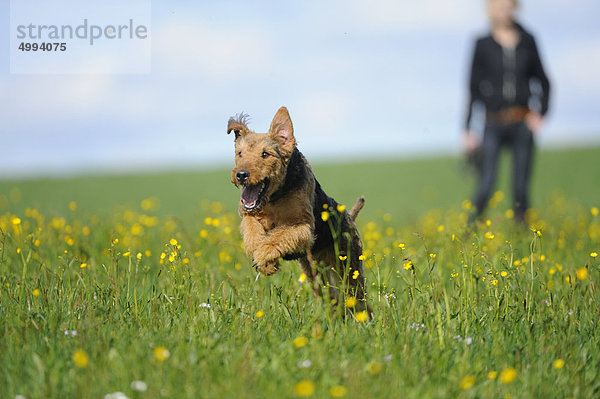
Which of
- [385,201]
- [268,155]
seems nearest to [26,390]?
[268,155]

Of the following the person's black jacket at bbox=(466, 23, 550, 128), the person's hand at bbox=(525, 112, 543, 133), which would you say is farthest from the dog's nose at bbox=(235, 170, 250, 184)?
the person's hand at bbox=(525, 112, 543, 133)

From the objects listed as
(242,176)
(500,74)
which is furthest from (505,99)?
(242,176)

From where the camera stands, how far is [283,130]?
136 inches

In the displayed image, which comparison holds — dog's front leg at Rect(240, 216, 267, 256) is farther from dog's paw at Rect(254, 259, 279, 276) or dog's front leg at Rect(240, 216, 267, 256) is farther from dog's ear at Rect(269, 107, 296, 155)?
dog's ear at Rect(269, 107, 296, 155)

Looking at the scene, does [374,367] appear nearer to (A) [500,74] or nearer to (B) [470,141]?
(B) [470,141]

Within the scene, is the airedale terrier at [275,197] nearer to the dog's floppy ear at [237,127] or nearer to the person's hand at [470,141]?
the dog's floppy ear at [237,127]

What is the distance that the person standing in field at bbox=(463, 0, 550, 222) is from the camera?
26.4 feet

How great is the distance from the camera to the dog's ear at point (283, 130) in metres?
3.40

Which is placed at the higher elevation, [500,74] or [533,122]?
[500,74]

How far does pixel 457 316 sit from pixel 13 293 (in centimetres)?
335

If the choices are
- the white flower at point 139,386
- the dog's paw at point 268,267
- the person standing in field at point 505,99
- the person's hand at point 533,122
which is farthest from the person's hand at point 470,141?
the white flower at point 139,386

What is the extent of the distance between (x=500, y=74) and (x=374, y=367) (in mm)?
Answer: 6458

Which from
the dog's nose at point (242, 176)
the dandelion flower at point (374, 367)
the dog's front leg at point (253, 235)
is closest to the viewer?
the dandelion flower at point (374, 367)

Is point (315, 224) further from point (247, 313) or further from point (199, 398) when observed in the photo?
point (199, 398)
